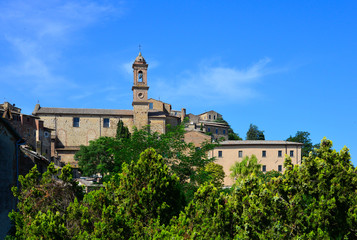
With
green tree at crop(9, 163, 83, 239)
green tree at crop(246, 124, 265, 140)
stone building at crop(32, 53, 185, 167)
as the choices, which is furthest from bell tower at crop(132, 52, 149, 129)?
green tree at crop(9, 163, 83, 239)

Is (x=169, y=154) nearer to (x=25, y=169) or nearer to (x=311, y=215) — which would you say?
(x=25, y=169)

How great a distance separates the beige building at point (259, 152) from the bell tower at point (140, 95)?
16.7 m

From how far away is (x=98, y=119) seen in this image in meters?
69.5

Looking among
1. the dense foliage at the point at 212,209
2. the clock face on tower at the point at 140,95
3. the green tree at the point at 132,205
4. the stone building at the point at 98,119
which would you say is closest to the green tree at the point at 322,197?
the dense foliage at the point at 212,209

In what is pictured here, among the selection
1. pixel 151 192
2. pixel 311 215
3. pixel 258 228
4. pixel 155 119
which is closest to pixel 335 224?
pixel 311 215

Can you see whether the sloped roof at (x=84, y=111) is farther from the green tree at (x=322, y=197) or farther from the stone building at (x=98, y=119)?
the green tree at (x=322, y=197)

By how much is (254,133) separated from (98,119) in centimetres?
3497

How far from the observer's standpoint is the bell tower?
67625mm

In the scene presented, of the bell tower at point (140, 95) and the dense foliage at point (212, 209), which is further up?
the bell tower at point (140, 95)

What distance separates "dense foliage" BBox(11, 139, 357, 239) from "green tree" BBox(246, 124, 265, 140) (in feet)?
240

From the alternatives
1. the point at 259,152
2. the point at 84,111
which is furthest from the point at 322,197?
the point at 84,111

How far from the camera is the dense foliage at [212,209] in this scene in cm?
1166

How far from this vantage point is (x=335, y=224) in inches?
485

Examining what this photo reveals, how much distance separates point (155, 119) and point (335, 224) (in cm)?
5750
